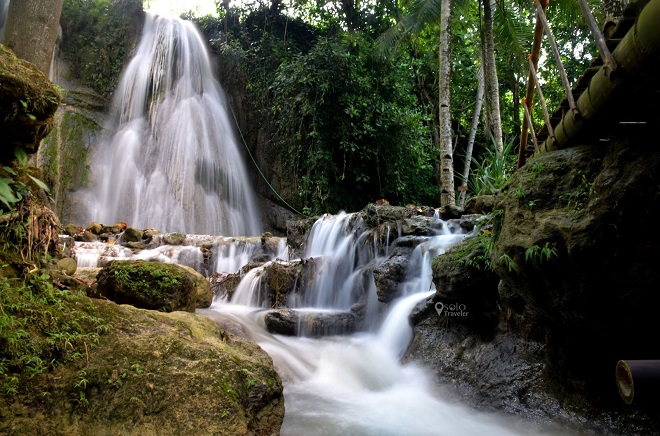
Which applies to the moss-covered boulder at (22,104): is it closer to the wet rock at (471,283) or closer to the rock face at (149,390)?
the rock face at (149,390)

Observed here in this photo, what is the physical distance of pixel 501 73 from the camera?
1838 cm

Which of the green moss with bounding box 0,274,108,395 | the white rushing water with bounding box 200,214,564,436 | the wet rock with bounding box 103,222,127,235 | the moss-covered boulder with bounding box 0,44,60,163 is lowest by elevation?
the white rushing water with bounding box 200,214,564,436

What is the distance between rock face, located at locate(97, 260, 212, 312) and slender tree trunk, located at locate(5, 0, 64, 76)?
7.31 feet

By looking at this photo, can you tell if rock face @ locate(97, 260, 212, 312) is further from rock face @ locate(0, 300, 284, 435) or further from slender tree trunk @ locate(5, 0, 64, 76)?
slender tree trunk @ locate(5, 0, 64, 76)

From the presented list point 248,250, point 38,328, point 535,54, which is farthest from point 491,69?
point 38,328

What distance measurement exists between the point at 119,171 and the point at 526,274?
597 inches

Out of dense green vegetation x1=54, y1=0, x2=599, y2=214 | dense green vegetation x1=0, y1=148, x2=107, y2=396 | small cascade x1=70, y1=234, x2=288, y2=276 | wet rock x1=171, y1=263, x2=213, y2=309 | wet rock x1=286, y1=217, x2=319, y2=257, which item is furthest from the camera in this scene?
dense green vegetation x1=54, y1=0, x2=599, y2=214

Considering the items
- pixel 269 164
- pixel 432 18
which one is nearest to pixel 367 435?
pixel 432 18

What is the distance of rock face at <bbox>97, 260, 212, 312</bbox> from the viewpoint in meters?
5.01

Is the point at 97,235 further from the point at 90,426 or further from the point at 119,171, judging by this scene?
the point at 90,426

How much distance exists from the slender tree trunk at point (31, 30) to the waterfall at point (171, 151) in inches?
435

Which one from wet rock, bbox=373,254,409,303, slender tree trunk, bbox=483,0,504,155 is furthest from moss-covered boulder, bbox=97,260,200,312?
slender tree trunk, bbox=483,0,504,155

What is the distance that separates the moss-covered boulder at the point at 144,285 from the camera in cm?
501

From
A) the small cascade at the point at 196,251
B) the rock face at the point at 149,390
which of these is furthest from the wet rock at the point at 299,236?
the rock face at the point at 149,390
